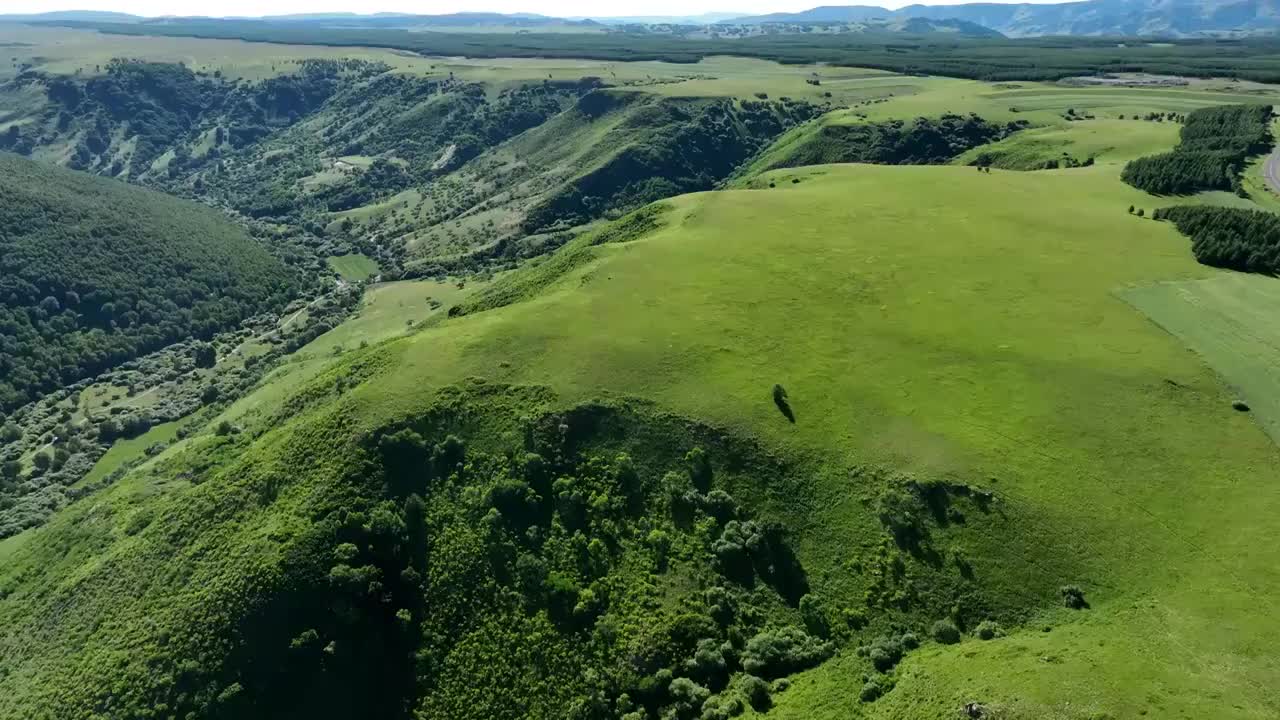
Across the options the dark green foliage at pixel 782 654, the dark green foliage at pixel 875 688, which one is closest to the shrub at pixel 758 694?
the dark green foliage at pixel 782 654

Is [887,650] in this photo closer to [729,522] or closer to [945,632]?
[945,632]

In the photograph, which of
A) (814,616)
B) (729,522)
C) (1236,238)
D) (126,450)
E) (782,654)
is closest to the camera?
(782,654)

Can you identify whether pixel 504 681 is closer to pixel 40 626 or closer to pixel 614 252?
pixel 40 626

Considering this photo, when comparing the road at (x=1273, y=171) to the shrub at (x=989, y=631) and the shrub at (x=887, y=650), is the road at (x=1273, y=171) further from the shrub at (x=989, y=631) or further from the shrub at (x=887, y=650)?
the shrub at (x=887, y=650)

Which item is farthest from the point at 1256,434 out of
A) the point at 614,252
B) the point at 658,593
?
the point at 614,252

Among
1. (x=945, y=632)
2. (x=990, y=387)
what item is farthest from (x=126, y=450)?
(x=990, y=387)

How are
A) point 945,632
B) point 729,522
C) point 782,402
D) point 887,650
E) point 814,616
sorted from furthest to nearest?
1. point 782,402
2. point 729,522
3. point 814,616
4. point 945,632
5. point 887,650

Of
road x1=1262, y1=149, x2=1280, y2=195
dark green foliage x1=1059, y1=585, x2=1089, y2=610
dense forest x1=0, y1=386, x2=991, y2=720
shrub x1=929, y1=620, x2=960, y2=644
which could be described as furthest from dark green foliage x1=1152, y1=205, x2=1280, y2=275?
shrub x1=929, y1=620, x2=960, y2=644

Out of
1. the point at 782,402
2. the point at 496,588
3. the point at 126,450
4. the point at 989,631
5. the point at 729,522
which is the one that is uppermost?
the point at 782,402
